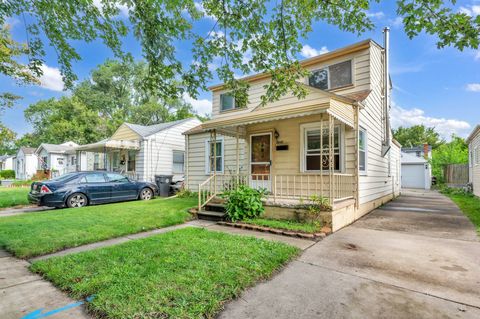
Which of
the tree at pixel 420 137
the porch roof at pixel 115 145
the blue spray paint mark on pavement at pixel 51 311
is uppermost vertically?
the tree at pixel 420 137

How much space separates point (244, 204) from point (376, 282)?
3638 millimetres

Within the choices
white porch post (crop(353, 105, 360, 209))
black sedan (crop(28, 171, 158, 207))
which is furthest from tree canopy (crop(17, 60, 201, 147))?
white porch post (crop(353, 105, 360, 209))

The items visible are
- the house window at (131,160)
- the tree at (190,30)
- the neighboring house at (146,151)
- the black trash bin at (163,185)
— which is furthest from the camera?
the house window at (131,160)

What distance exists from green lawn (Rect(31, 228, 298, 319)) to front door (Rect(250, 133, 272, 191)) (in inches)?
163

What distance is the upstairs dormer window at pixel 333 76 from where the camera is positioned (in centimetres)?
810

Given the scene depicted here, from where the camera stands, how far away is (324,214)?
5461mm

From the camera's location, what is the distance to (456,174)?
17984 mm

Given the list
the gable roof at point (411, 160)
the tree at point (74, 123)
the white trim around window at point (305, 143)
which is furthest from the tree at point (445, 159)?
the tree at point (74, 123)

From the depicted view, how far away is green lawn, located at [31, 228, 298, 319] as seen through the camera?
7.43 ft

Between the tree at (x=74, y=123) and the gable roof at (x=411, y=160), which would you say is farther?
the tree at (x=74, y=123)

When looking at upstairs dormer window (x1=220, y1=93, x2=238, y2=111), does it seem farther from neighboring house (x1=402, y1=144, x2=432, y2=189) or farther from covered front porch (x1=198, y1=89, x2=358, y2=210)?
neighboring house (x1=402, y1=144, x2=432, y2=189)

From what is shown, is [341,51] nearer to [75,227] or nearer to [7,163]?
[75,227]

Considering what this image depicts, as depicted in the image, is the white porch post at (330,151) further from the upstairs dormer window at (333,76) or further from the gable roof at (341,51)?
the upstairs dormer window at (333,76)

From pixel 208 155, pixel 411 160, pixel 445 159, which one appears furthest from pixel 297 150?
pixel 445 159
